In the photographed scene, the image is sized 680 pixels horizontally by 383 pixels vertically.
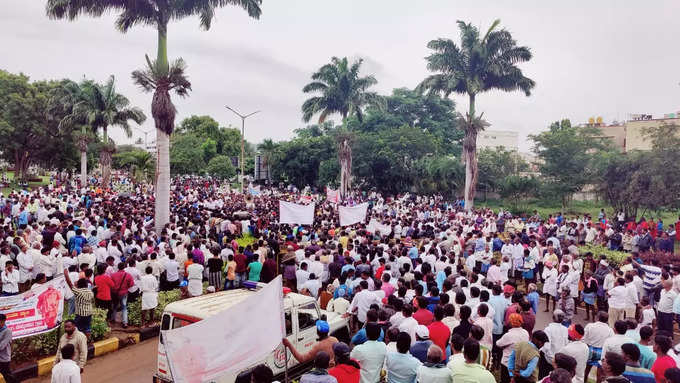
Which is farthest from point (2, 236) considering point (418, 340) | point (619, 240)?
point (619, 240)

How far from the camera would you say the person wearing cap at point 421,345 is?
6270mm

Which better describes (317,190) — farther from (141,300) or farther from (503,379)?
(503,379)

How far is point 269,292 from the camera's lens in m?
5.45

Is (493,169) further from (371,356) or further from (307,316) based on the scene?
(371,356)

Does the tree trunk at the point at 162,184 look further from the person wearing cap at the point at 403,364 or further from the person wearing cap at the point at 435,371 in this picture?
the person wearing cap at the point at 435,371

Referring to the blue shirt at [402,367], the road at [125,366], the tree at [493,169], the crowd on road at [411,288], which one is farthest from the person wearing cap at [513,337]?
the tree at [493,169]

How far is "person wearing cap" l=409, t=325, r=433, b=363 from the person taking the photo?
627 centimetres

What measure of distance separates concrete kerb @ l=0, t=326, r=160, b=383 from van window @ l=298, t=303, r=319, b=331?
4606 millimetres

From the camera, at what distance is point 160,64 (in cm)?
1853

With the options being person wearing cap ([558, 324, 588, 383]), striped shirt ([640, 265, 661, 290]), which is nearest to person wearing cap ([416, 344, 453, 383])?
person wearing cap ([558, 324, 588, 383])

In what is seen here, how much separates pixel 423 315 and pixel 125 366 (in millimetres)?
6011

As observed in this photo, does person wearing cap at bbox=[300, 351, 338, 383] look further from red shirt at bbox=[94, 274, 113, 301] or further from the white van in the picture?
red shirt at bbox=[94, 274, 113, 301]

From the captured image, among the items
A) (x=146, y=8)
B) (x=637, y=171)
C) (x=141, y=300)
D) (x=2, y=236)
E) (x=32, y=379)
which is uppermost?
(x=146, y=8)

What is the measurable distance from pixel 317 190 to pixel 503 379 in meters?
40.8
